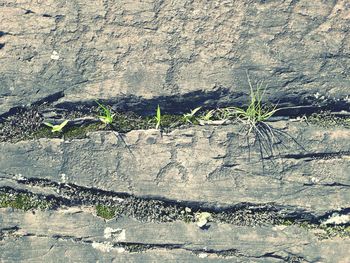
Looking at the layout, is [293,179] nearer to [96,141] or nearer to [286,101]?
[286,101]

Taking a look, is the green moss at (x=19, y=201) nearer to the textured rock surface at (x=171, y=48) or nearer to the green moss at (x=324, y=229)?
the textured rock surface at (x=171, y=48)

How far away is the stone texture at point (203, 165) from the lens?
154 inches

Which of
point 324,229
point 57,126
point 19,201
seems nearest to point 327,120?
point 324,229

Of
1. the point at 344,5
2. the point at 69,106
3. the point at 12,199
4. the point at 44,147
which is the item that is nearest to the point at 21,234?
the point at 12,199

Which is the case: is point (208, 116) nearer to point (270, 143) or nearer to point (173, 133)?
point (173, 133)

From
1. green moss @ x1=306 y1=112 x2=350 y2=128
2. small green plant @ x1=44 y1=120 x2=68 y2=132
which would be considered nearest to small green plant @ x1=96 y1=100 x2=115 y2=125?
small green plant @ x1=44 y1=120 x2=68 y2=132

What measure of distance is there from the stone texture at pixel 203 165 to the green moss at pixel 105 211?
0.52ft

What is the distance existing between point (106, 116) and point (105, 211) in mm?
729

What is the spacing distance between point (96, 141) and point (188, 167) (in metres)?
0.73

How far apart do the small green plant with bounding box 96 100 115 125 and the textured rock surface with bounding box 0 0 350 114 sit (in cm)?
10

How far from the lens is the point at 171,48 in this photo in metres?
4.02

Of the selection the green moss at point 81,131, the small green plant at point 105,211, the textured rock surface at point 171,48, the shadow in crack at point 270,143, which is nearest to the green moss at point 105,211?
the small green plant at point 105,211

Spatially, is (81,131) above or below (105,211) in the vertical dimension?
above

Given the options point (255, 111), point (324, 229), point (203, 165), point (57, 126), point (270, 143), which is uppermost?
point (255, 111)
